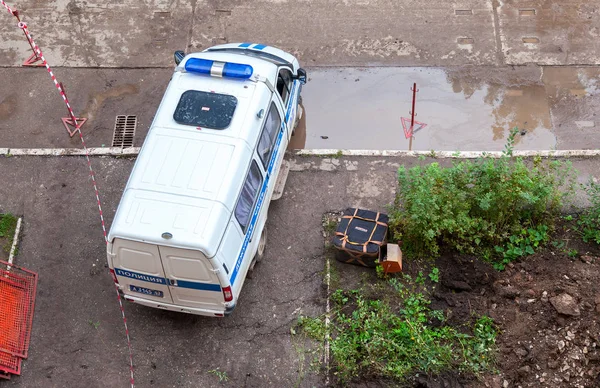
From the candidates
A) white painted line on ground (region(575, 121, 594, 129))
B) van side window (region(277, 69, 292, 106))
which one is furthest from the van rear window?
white painted line on ground (region(575, 121, 594, 129))

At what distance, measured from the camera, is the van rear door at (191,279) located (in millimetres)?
8164

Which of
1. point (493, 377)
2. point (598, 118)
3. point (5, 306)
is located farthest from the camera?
point (598, 118)

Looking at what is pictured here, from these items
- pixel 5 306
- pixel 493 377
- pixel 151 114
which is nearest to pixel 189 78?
pixel 151 114

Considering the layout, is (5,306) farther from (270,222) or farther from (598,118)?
(598,118)

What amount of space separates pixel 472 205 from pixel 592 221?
201 centimetres

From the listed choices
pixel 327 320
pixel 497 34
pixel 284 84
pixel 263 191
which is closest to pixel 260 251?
pixel 263 191

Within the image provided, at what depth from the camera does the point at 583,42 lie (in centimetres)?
1301

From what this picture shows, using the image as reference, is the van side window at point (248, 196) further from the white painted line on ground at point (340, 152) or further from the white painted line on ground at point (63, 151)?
the white painted line on ground at point (63, 151)

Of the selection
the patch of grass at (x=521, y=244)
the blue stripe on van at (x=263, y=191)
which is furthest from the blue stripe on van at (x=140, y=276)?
the patch of grass at (x=521, y=244)

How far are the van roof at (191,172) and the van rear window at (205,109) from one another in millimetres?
75

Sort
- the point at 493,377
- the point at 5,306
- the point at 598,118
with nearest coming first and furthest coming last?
the point at 493,377 → the point at 5,306 → the point at 598,118

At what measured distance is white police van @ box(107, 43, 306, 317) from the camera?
8.23m

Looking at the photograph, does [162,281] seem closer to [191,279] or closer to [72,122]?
[191,279]

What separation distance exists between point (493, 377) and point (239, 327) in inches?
146
